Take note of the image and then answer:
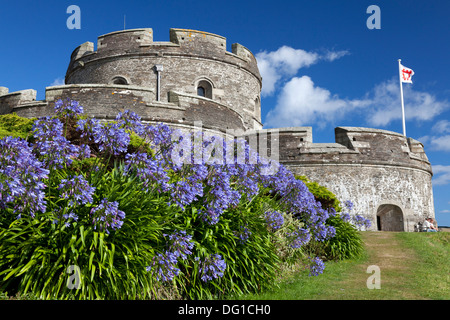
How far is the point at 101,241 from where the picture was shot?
14.0 feet

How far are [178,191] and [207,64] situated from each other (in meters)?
14.5

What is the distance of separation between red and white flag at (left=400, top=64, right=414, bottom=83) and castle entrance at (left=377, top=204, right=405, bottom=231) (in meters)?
9.00

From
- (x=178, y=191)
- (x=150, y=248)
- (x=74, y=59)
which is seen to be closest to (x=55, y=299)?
(x=150, y=248)

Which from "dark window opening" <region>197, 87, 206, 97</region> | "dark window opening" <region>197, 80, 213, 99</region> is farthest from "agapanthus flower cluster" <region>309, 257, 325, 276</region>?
"dark window opening" <region>197, 87, 206, 97</region>

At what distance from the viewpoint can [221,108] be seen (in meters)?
14.6

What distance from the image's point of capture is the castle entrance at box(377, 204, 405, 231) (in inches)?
661

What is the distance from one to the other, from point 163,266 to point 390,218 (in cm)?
1523

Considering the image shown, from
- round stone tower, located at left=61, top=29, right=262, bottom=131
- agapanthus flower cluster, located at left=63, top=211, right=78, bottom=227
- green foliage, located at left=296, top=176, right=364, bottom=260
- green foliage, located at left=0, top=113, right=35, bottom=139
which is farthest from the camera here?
round stone tower, located at left=61, top=29, right=262, bottom=131

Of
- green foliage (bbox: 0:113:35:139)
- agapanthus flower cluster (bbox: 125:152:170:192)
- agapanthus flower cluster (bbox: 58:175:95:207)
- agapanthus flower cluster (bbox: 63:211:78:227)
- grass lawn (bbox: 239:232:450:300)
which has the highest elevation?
green foliage (bbox: 0:113:35:139)

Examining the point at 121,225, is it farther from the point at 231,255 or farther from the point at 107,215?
the point at 231,255

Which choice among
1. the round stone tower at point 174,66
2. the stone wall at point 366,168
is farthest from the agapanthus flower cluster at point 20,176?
the round stone tower at point 174,66

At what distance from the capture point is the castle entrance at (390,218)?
1678cm

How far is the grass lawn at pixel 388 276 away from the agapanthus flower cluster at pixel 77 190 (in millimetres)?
2602

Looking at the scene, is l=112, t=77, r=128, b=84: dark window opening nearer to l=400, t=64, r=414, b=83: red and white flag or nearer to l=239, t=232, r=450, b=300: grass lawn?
l=239, t=232, r=450, b=300: grass lawn
